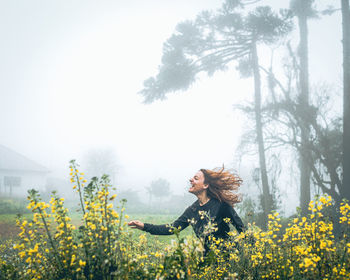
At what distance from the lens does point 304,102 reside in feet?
31.9

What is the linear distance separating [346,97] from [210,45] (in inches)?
269

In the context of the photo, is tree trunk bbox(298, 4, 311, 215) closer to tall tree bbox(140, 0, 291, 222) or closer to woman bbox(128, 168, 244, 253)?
tall tree bbox(140, 0, 291, 222)

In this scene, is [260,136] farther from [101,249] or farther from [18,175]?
[18,175]

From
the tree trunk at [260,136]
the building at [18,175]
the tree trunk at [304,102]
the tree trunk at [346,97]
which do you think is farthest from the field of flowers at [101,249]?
the building at [18,175]

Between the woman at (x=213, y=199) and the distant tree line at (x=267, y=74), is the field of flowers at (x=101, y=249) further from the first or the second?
the distant tree line at (x=267, y=74)

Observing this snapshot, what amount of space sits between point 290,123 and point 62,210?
10.7 meters

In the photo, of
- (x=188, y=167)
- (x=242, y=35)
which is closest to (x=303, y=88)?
(x=242, y=35)

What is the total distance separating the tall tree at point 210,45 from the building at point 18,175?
97.8 feet

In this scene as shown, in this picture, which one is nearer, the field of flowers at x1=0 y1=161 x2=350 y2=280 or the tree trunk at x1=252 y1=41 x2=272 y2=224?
the field of flowers at x1=0 y1=161 x2=350 y2=280

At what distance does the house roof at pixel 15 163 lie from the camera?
108 ft

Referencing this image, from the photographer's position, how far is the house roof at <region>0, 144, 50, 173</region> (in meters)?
33.0

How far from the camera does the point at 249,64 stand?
42.1 ft

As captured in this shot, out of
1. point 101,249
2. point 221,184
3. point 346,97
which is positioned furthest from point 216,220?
point 346,97

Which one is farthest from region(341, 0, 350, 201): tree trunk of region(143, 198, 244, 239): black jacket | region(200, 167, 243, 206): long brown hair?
region(143, 198, 244, 239): black jacket
